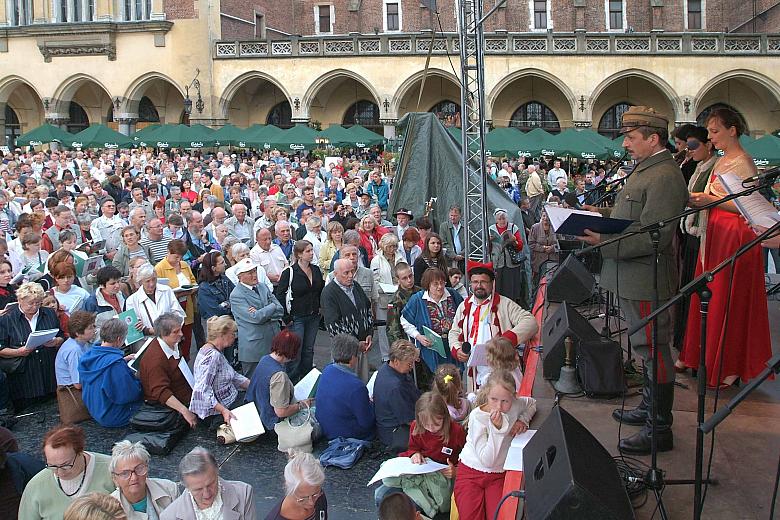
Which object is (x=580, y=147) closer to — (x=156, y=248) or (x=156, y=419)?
(x=156, y=248)

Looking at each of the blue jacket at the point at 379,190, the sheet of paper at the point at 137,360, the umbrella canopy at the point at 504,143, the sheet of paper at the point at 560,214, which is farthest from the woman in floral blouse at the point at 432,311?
the umbrella canopy at the point at 504,143

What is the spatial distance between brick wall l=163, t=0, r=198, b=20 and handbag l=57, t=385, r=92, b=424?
30050mm

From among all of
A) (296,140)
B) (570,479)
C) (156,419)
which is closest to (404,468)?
(570,479)

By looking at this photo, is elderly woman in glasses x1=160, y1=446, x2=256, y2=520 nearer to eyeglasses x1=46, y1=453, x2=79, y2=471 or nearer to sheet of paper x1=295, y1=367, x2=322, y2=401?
eyeglasses x1=46, y1=453, x2=79, y2=471

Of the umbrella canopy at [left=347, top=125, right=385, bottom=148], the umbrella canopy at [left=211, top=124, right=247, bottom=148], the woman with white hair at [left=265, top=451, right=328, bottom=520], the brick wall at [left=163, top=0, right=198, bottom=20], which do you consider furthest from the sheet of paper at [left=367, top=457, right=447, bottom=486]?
the brick wall at [left=163, top=0, right=198, bottom=20]

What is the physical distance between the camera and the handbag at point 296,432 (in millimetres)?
6398

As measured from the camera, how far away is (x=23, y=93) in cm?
3922

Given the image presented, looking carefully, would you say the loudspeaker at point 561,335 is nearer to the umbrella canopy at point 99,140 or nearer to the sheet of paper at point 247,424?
the sheet of paper at point 247,424

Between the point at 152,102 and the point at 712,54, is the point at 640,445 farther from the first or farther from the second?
the point at 152,102

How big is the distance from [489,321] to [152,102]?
34665mm

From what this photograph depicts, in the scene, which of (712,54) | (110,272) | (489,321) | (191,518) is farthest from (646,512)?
(712,54)

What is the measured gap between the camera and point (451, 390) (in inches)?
233

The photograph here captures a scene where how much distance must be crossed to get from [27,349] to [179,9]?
99.5ft

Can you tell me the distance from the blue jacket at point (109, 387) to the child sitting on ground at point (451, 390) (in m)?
2.78
